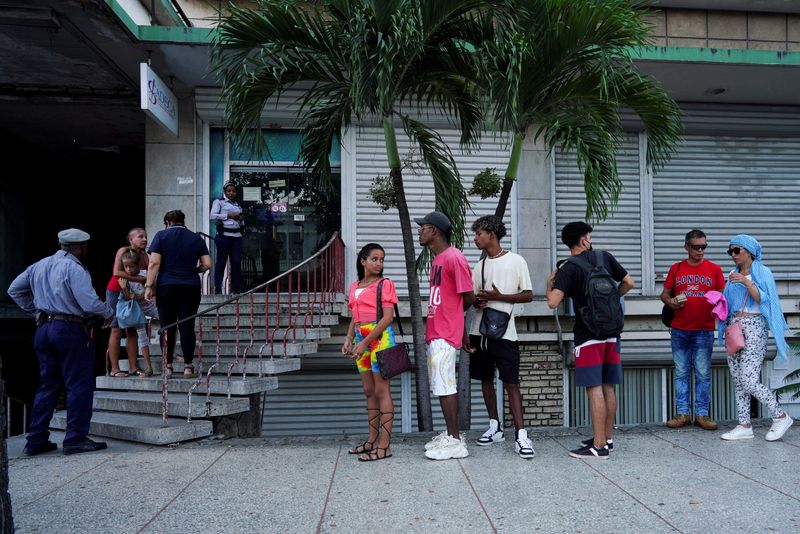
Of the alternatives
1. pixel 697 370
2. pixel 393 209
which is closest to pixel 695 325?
pixel 697 370

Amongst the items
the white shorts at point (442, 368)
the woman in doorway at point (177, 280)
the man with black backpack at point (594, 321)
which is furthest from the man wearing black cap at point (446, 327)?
the woman in doorway at point (177, 280)

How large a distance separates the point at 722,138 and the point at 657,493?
789cm

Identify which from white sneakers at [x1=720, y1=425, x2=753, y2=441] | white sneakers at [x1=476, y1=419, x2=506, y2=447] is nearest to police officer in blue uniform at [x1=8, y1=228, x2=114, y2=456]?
white sneakers at [x1=476, y1=419, x2=506, y2=447]

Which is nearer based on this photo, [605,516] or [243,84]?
[605,516]

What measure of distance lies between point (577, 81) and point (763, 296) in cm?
271

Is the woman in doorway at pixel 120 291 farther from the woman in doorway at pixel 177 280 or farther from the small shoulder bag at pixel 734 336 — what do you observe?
the small shoulder bag at pixel 734 336

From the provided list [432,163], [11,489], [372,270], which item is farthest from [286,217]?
[11,489]

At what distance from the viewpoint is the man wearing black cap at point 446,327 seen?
5020 mm

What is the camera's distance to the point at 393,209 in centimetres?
955

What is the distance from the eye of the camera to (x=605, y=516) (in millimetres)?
3779

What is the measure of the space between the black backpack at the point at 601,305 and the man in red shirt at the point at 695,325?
1.60 m

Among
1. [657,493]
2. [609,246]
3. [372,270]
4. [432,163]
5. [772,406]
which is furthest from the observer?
[609,246]

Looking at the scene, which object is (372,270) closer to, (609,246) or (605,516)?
(605,516)

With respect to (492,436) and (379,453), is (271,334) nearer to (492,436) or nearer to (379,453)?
(379,453)
